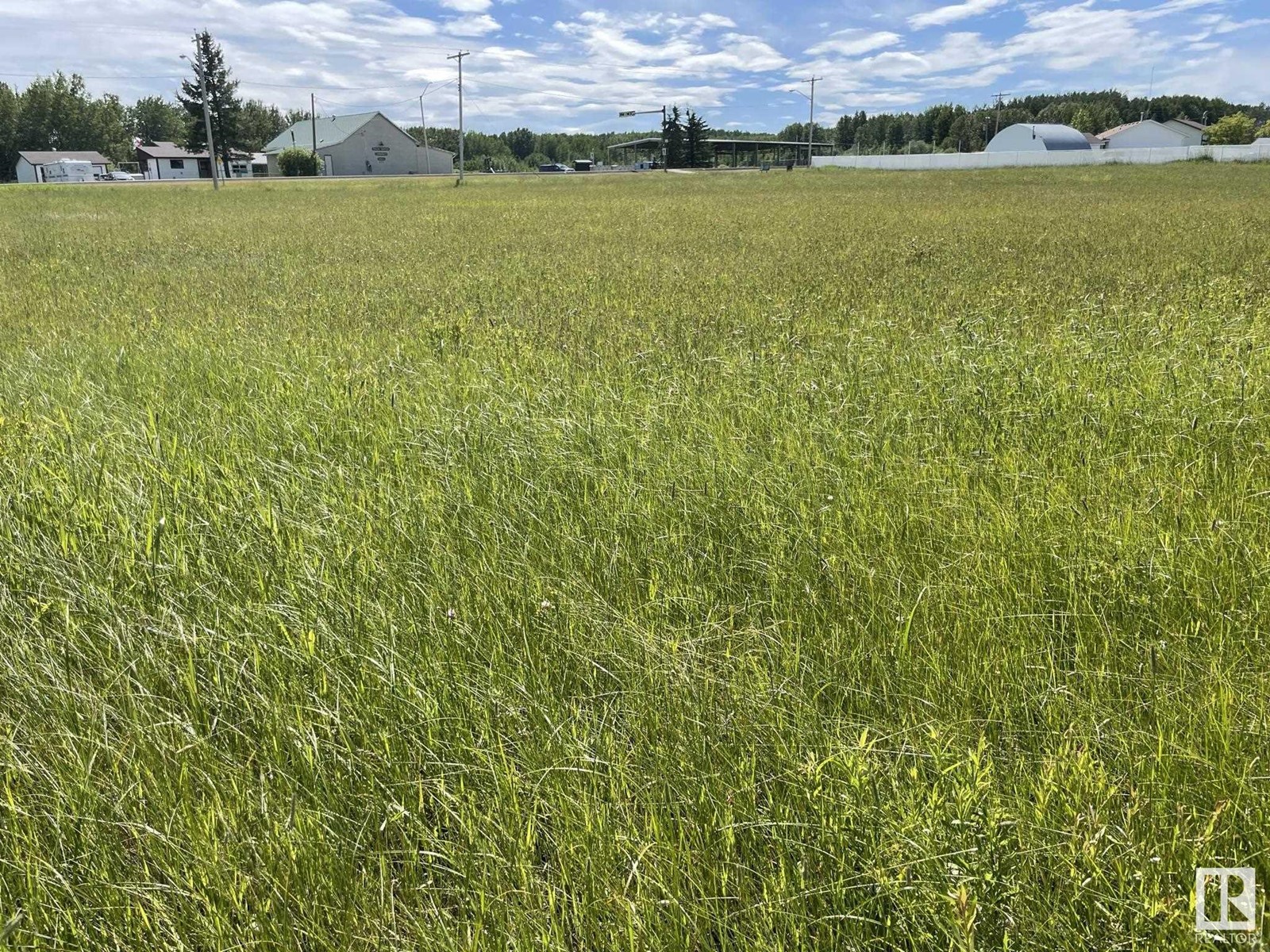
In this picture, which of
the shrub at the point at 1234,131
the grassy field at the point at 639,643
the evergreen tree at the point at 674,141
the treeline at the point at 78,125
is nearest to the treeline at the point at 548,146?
the evergreen tree at the point at 674,141

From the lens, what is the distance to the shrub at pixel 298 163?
83.2 metres

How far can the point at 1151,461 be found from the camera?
3.35 metres

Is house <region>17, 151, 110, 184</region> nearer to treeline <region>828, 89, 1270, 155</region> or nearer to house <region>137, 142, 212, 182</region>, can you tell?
house <region>137, 142, 212, 182</region>

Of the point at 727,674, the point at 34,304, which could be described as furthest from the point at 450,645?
the point at 34,304

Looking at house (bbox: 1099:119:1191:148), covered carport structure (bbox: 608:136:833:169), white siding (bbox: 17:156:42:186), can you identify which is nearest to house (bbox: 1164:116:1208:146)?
house (bbox: 1099:119:1191:148)

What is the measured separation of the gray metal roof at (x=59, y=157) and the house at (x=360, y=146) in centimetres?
2319

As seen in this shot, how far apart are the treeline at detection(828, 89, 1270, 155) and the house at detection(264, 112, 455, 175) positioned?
73319 mm

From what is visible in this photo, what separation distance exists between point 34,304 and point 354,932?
9284 millimetres

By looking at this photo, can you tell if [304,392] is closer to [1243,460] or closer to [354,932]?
[354,932]

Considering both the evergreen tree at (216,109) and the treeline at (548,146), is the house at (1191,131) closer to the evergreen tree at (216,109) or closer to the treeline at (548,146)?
the treeline at (548,146)

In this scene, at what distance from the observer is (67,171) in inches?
3590

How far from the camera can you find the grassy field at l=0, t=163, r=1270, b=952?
1537 millimetres

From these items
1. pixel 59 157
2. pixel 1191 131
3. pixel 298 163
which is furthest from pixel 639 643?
pixel 1191 131

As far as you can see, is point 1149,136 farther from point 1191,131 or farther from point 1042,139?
point 1042,139
